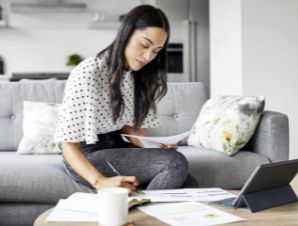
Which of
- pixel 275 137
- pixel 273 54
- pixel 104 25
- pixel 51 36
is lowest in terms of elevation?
pixel 275 137

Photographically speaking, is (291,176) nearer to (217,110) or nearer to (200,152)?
(200,152)

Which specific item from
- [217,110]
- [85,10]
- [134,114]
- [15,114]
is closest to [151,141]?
[134,114]

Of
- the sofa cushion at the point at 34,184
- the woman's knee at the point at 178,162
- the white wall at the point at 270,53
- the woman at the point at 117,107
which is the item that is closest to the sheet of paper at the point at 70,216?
the woman at the point at 117,107

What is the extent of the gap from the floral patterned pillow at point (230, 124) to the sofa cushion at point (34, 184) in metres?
0.72

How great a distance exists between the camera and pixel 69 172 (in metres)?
1.78

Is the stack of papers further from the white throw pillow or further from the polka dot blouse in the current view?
the white throw pillow

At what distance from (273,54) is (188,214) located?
2.99 meters

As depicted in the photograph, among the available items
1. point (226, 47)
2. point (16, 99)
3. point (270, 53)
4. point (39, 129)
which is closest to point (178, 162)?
point (39, 129)

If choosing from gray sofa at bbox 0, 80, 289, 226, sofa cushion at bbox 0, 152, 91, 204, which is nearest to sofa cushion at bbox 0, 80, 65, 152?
gray sofa at bbox 0, 80, 289, 226

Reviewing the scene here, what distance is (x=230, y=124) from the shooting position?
2143 millimetres

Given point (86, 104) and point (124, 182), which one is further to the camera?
point (86, 104)

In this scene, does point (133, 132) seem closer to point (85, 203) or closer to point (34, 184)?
point (34, 184)

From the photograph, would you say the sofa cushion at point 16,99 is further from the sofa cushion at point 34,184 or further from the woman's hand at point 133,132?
the woman's hand at point 133,132

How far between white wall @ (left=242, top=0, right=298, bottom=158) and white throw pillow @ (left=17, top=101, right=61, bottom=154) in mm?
2030
